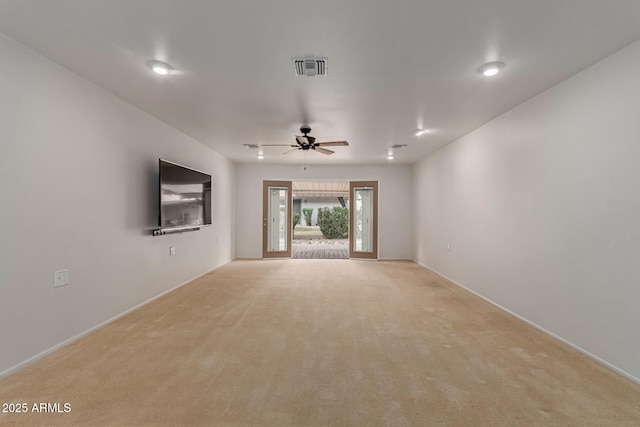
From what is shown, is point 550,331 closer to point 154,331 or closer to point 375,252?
point 154,331

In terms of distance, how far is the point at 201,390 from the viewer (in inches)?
82.7

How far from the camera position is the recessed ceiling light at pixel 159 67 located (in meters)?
2.64

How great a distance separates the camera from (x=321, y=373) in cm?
233

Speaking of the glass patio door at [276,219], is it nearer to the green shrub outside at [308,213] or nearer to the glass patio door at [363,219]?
the glass patio door at [363,219]

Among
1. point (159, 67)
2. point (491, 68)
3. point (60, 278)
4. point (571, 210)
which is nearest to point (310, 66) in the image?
point (159, 67)

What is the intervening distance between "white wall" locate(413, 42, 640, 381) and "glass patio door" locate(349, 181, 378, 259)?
357 cm

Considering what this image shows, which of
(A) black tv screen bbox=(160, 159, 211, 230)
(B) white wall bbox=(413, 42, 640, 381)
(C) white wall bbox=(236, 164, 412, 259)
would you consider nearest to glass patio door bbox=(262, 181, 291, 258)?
(C) white wall bbox=(236, 164, 412, 259)

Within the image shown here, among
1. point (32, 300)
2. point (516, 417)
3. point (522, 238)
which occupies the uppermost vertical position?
point (522, 238)

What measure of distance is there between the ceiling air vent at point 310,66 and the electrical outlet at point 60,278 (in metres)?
2.81

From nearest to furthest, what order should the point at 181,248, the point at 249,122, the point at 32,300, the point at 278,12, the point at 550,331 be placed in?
the point at 278,12, the point at 32,300, the point at 550,331, the point at 249,122, the point at 181,248

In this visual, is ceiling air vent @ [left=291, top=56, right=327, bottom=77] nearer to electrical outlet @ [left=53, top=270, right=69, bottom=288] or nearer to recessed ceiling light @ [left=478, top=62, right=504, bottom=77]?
recessed ceiling light @ [left=478, top=62, right=504, bottom=77]

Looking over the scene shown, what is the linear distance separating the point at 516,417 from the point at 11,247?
3.72 metres

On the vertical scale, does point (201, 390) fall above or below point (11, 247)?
below

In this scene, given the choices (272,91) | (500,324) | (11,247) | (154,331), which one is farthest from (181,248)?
(500,324)
